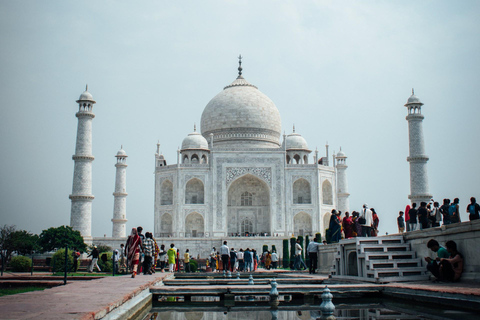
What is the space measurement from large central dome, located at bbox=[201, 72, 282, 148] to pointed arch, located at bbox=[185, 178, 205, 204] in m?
3.00

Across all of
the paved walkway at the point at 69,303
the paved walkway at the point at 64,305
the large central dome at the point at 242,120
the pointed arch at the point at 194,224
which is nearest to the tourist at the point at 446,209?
the paved walkway at the point at 69,303

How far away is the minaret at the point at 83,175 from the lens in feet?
76.7

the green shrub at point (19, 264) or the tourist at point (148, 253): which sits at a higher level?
the tourist at point (148, 253)

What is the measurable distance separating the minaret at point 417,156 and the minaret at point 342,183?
7.54 m

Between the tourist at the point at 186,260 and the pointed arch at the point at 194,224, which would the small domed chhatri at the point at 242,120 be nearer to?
the pointed arch at the point at 194,224

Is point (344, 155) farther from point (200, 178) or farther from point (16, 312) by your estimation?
point (16, 312)

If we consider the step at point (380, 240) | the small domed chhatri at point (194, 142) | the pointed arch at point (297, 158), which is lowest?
the step at point (380, 240)

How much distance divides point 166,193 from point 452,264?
75.5ft

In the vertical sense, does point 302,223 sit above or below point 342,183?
below

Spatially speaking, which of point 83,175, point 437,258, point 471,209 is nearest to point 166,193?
point 83,175

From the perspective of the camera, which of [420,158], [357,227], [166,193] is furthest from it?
[166,193]

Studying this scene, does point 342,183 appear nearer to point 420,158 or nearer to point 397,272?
point 420,158

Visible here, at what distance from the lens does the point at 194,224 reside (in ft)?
91.7

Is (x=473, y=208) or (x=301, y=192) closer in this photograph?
(x=473, y=208)
